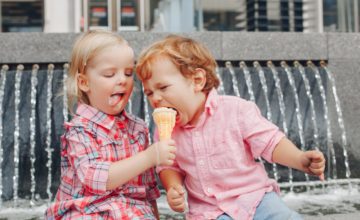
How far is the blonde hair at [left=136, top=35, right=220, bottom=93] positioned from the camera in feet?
8.39

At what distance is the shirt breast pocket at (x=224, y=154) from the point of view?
2.60m

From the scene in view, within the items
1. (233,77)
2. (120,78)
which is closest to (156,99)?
(120,78)

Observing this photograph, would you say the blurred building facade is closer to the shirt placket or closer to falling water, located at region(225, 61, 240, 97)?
falling water, located at region(225, 61, 240, 97)

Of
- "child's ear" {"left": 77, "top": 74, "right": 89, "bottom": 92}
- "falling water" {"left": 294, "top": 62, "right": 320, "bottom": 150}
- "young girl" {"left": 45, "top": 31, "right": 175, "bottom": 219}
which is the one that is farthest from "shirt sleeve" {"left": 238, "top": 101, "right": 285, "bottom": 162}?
"falling water" {"left": 294, "top": 62, "right": 320, "bottom": 150}

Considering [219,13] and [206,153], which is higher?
[219,13]

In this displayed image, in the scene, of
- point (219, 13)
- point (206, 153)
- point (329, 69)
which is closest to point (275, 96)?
point (329, 69)

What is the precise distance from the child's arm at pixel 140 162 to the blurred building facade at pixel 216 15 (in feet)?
34.1

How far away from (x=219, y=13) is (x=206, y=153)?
40.7ft

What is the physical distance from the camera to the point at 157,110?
238 centimetres

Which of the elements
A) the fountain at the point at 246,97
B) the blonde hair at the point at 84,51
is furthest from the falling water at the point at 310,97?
the blonde hair at the point at 84,51

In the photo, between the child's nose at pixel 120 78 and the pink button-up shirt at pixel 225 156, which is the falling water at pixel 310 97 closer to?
the pink button-up shirt at pixel 225 156

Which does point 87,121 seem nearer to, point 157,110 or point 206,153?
point 157,110

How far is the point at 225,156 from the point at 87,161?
2.01 ft

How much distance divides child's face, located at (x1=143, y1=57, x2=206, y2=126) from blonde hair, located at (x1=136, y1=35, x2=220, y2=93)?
0.07 ft
